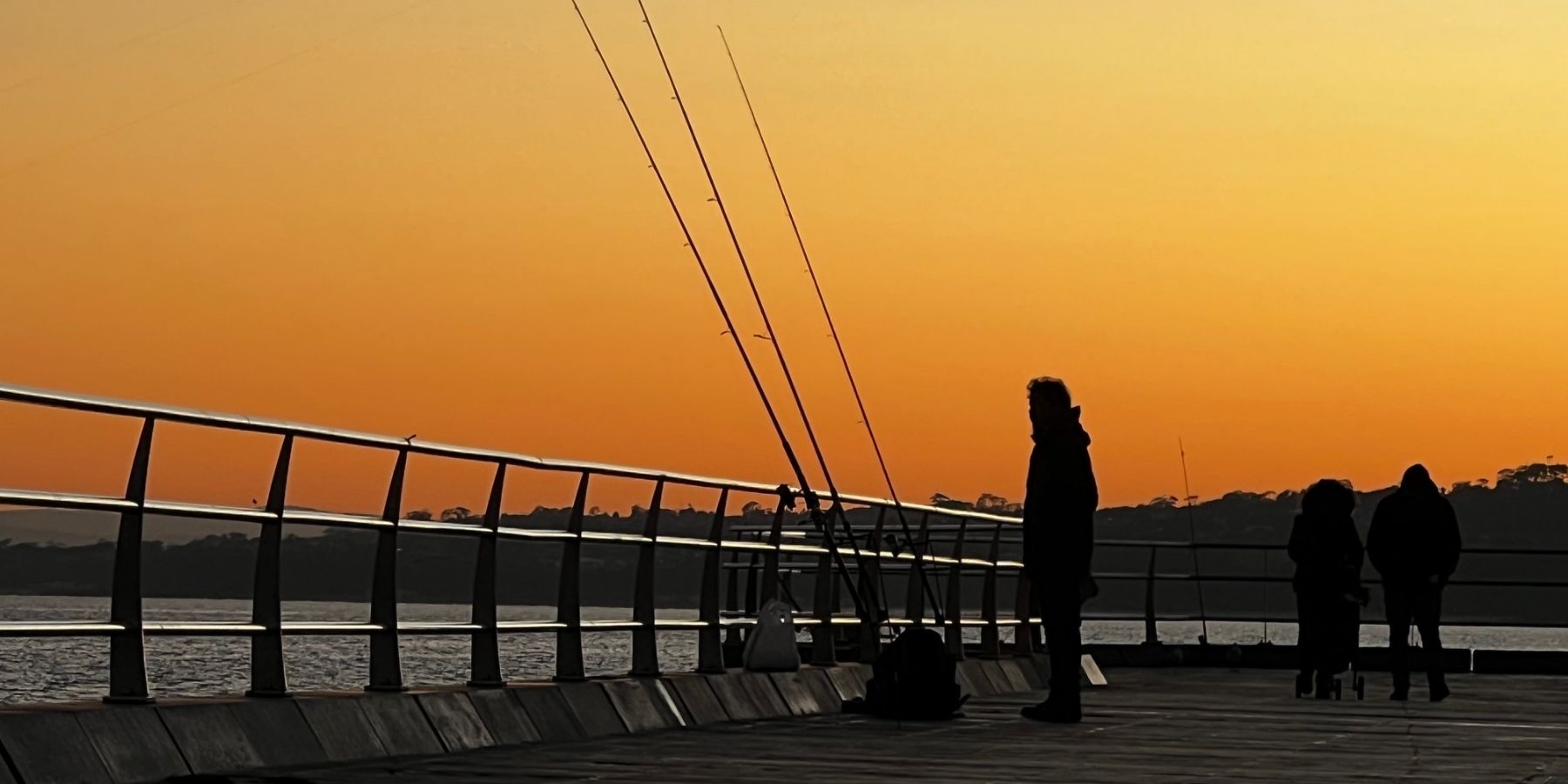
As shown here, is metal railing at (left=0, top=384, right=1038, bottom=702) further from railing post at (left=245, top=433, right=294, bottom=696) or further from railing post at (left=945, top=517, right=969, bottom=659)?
railing post at (left=945, top=517, right=969, bottom=659)

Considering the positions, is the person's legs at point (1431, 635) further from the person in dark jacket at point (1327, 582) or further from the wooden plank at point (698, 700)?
the wooden plank at point (698, 700)

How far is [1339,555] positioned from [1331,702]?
132 cm

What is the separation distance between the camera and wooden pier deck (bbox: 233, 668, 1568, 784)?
9.35m

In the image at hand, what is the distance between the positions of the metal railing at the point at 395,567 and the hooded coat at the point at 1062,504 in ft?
3.16

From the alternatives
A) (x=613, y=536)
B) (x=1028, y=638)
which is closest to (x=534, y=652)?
(x=1028, y=638)

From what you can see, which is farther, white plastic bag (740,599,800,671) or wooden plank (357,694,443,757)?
white plastic bag (740,599,800,671)

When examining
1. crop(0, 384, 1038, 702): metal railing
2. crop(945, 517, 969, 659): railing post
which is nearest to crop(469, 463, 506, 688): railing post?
crop(0, 384, 1038, 702): metal railing

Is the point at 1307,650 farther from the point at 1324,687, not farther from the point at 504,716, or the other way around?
the point at 504,716

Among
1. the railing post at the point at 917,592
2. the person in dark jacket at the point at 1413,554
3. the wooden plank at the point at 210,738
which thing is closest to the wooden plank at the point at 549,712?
the wooden plank at the point at 210,738

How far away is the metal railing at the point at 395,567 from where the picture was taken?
26.7 ft

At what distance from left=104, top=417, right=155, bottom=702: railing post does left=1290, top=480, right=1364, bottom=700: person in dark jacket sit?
39.2 ft

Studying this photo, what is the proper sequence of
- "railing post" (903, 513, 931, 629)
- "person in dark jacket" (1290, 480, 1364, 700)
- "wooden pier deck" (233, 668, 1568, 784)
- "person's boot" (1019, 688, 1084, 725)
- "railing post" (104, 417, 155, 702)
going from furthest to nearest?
"person in dark jacket" (1290, 480, 1364, 700), "railing post" (903, 513, 931, 629), "person's boot" (1019, 688, 1084, 725), "wooden pier deck" (233, 668, 1568, 784), "railing post" (104, 417, 155, 702)

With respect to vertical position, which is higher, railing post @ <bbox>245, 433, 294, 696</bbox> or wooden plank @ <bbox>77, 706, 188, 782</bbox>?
railing post @ <bbox>245, 433, 294, 696</bbox>

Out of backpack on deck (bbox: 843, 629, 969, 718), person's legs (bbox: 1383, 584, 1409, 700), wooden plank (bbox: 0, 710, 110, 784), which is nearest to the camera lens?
wooden plank (bbox: 0, 710, 110, 784)
